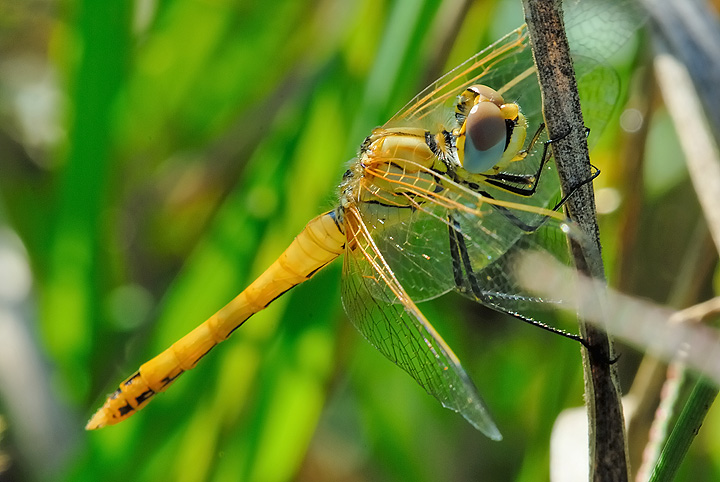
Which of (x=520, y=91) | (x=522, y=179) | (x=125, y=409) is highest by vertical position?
(x=520, y=91)

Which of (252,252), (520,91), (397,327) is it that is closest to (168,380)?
(252,252)

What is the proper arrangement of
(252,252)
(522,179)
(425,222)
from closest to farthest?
(522,179)
(425,222)
(252,252)

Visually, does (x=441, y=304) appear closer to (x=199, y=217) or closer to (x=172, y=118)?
(x=199, y=217)

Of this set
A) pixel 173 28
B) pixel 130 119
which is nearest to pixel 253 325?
pixel 130 119

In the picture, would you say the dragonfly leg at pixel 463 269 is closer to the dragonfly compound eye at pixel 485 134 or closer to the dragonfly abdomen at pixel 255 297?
the dragonfly compound eye at pixel 485 134

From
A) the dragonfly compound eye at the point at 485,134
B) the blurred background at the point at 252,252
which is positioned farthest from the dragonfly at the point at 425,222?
the blurred background at the point at 252,252

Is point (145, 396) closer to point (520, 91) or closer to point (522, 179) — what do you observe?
point (522, 179)
